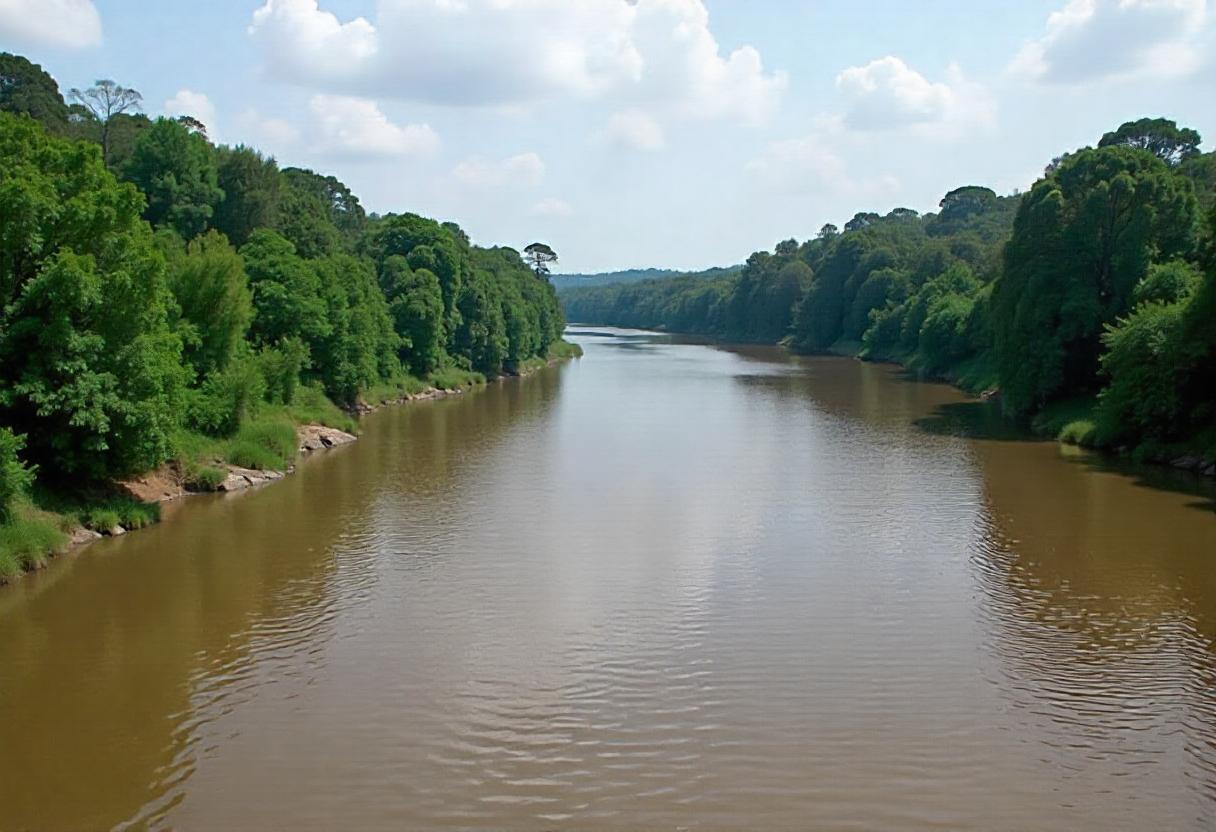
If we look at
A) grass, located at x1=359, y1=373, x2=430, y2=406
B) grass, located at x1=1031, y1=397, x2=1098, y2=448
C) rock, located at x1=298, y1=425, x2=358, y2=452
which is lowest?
rock, located at x1=298, y1=425, x2=358, y2=452

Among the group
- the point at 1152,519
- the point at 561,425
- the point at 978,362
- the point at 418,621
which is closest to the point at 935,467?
the point at 1152,519

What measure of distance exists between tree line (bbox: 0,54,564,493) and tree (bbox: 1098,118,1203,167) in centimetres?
5419

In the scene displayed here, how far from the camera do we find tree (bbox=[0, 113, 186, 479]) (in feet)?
80.4

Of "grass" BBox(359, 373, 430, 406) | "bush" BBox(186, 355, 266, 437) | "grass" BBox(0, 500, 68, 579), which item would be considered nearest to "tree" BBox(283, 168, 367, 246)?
"grass" BBox(359, 373, 430, 406)

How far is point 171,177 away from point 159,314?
26.6 metres

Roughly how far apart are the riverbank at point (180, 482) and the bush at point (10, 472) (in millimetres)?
619

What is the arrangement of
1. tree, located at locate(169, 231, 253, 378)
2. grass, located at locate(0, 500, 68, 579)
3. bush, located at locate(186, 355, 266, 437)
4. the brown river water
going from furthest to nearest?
1. tree, located at locate(169, 231, 253, 378)
2. bush, located at locate(186, 355, 266, 437)
3. grass, located at locate(0, 500, 68, 579)
4. the brown river water

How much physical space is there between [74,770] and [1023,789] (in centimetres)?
1260

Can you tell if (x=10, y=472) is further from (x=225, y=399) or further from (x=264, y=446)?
(x=264, y=446)

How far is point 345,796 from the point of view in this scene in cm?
1342

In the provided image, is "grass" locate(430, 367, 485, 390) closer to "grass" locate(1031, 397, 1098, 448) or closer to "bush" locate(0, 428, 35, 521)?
"grass" locate(1031, 397, 1098, 448)

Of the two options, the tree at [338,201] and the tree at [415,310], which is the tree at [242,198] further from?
the tree at [338,201]

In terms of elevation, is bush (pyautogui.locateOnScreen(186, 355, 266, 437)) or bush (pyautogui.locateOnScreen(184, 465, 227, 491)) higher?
bush (pyautogui.locateOnScreen(186, 355, 266, 437))

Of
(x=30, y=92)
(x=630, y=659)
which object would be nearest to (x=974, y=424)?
(x=630, y=659)
